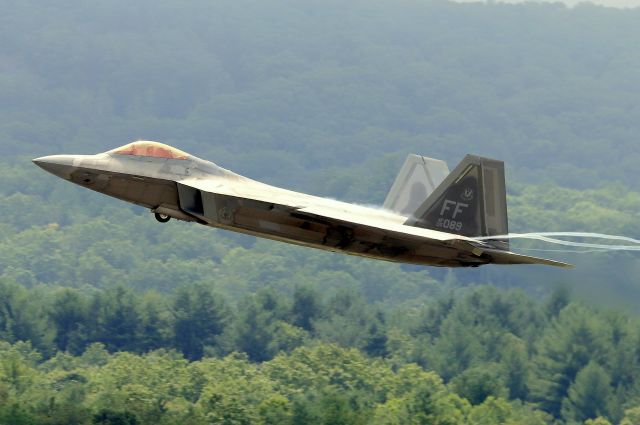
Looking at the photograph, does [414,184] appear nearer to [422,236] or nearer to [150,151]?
[422,236]

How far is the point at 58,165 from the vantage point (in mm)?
35156

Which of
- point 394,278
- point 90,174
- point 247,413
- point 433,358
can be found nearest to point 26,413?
point 247,413

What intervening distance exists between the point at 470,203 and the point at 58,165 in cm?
→ 1006

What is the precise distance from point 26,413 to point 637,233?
5016 inches

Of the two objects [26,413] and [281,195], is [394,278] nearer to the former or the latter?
[26,413]

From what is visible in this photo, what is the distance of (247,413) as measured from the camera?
84.9 m

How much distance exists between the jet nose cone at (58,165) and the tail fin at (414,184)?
9.41 m

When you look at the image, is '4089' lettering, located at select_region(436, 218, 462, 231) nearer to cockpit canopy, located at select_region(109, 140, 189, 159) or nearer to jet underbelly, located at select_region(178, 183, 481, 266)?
jet underbelly, located at select_region(178, 183, 481, 266)

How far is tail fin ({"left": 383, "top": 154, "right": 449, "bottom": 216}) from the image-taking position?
4059 centimetres

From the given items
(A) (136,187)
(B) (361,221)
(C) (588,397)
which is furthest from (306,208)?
(C) (588,397)

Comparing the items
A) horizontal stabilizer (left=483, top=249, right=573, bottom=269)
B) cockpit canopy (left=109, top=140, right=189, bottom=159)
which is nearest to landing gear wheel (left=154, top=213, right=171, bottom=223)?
cockpit canopy (left=109, top=140, right=189, bottom=159)

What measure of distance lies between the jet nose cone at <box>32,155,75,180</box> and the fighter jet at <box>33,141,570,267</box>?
0.08 ft

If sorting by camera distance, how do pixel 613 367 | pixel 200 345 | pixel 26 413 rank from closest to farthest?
1. pixel 26 413
2. pixel 613 367
3. pixel 200 345

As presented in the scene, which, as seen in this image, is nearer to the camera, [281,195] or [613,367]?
[281,195]
